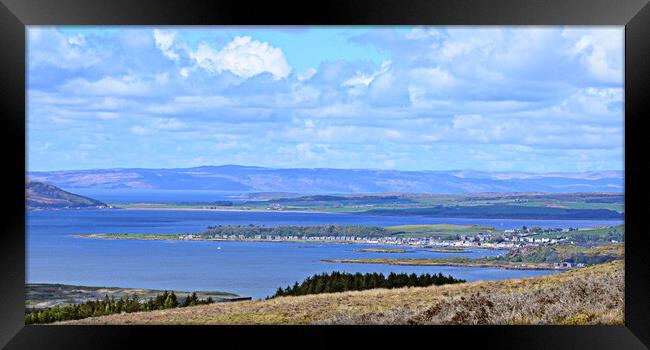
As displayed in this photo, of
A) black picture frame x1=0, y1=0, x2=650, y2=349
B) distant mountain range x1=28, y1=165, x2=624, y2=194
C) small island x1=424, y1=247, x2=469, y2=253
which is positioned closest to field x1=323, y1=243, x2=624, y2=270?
small island x1=424, y1=247, x2=469, y2=253

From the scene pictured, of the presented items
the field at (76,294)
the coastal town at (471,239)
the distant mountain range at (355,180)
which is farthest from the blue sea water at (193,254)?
the distant mountain range at (355,180)

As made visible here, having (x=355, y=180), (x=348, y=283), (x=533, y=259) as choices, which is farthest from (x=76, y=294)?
(x=348, y=283)

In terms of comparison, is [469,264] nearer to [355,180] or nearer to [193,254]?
[355,180]

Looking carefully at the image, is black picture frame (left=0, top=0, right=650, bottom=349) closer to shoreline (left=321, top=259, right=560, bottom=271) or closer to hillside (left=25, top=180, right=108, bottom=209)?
shoreline (left=321, top=259, right=560, bottom=271)

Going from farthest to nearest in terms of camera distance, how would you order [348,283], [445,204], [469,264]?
1. [445,204]
2. [469,264]
3. [348,283]

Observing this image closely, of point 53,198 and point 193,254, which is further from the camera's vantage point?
point 53,198

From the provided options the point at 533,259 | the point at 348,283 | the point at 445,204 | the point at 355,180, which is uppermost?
the point at 355,180

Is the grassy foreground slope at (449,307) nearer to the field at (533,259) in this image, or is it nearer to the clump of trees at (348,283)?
the clump of trees at (348,283)

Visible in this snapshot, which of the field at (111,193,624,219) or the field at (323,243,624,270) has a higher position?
the field at (111,193,624,219)
